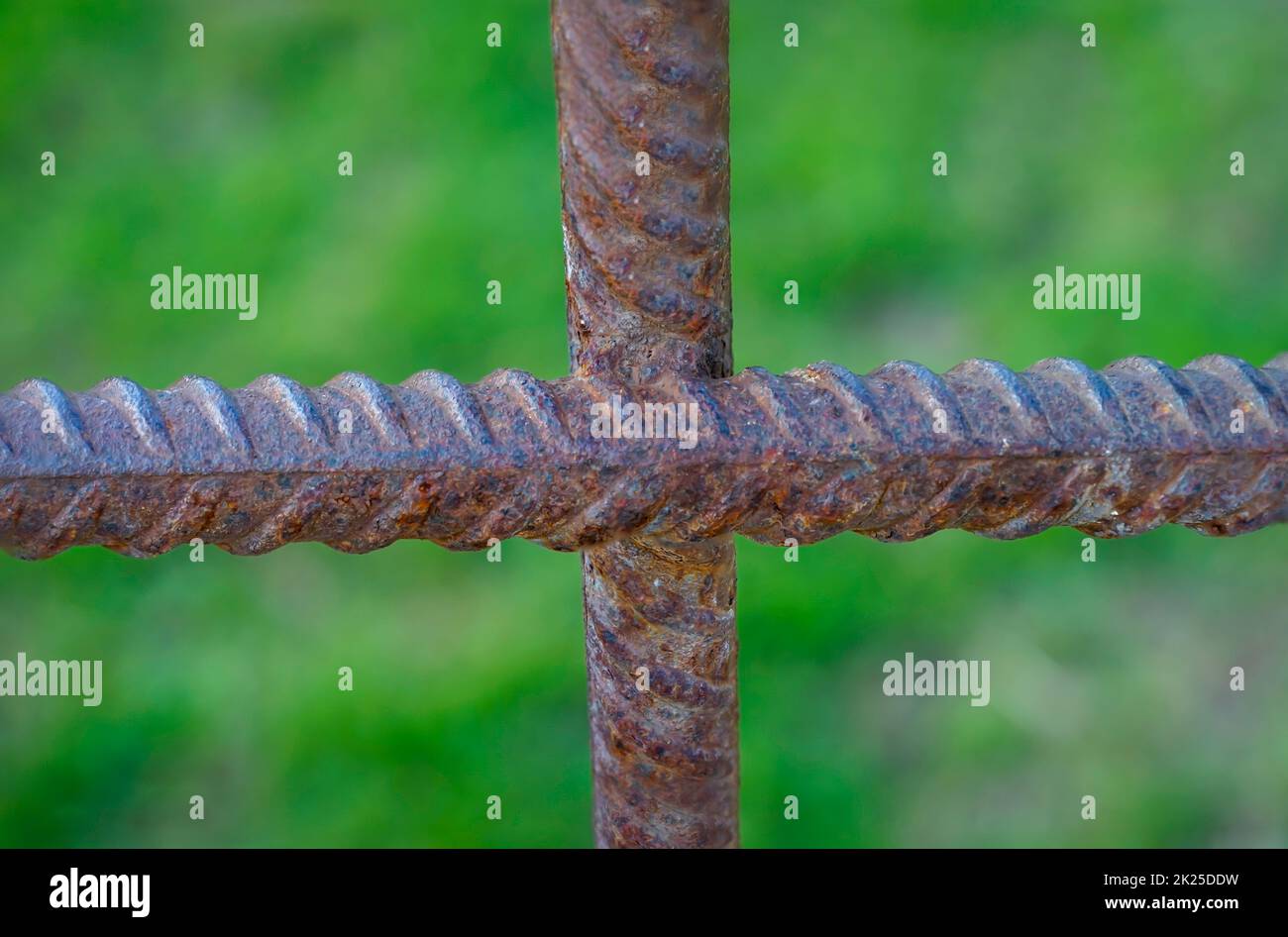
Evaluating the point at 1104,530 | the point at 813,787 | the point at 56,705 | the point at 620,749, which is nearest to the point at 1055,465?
the point at 1104,530

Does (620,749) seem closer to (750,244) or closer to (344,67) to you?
(750,244)

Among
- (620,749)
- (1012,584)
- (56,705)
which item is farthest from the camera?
(1012,584)
